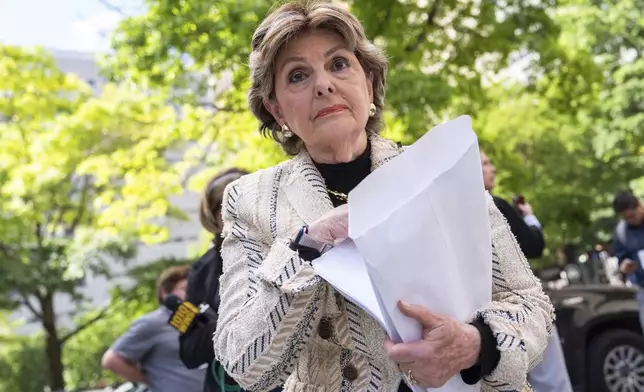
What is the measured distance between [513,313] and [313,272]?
0.39 m

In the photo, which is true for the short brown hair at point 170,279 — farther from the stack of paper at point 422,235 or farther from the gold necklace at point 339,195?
the stack of paper at point 422,235

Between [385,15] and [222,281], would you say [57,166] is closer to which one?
[385,15]

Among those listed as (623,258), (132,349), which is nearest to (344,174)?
(132,349)

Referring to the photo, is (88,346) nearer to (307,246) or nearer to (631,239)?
(631,239)

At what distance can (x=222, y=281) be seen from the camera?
154 cm

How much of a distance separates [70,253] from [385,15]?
325 inches

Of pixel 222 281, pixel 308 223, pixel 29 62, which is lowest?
pixel 222 281

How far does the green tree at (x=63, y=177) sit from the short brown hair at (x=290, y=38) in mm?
8680

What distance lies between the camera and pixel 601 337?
703cm

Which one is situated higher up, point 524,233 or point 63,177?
point 63,177

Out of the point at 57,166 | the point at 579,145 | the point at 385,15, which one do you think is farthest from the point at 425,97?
the point at 579,145

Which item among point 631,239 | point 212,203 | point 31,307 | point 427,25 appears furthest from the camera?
point 31,307

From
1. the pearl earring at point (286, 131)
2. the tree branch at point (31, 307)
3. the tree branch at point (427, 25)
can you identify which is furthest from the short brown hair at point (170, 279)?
the tree branch at point (31, 307)

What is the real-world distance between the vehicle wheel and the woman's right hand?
20.9 ft
